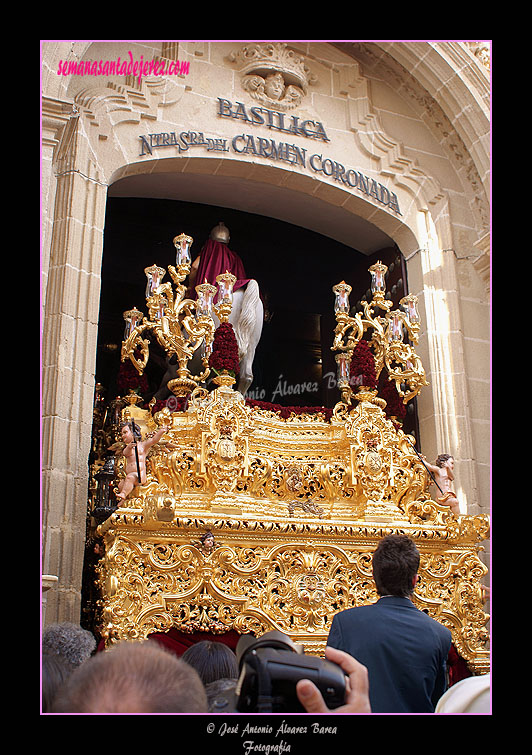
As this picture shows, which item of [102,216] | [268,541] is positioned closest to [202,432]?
[268,541]

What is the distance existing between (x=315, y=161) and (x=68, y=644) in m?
6.47

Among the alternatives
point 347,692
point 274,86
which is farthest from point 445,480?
point 347,692

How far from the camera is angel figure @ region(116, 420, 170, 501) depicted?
19.2 ft

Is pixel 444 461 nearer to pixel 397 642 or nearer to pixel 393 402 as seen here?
pixel 393 402

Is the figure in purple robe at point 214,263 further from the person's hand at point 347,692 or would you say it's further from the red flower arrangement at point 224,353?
the person's hand at point 347,692

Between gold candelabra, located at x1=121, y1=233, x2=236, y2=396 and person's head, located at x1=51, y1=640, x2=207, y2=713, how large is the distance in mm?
5048

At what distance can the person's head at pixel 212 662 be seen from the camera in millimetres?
2744

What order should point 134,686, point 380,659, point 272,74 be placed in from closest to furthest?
point 134,686, point 380,659, point 272,74

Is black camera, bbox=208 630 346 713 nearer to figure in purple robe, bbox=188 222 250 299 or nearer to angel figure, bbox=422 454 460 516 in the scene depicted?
angel figure, bbox=422 454 460 516

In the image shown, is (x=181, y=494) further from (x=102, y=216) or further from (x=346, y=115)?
(x=346, y=115)

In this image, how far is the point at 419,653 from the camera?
2.82 meters

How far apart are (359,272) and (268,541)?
4237 millimetres

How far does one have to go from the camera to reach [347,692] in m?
1.83

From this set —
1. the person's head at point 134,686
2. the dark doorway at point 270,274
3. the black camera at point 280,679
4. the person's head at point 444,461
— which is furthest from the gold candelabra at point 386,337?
the person's head at point 134,686
